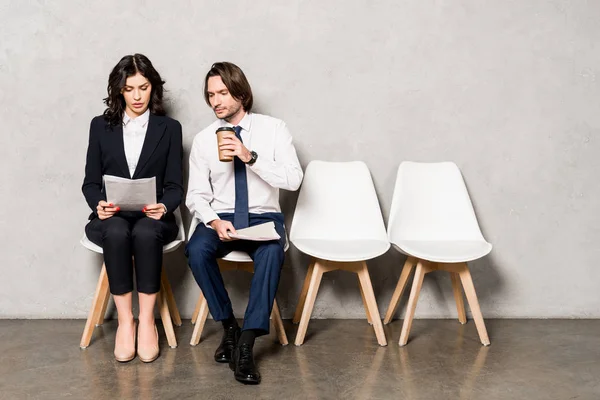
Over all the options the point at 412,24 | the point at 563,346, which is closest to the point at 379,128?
the point at 412,24

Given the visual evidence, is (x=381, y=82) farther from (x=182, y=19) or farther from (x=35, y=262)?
(x=35, y=262)

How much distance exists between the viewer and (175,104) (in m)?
3.19

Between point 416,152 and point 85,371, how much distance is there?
6.43 feet

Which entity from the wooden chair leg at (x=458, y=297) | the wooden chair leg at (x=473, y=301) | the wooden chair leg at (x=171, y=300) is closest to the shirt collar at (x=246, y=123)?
the wooden chair leg at (x=171, y=300)

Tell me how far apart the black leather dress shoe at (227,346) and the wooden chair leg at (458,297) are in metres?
1.22

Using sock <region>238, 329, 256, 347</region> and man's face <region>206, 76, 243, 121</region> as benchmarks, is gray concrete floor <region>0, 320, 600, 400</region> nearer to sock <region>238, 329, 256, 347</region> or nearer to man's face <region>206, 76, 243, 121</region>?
sock <region>238, 329, 256, 347</region>

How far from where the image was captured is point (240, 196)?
9.11 ft

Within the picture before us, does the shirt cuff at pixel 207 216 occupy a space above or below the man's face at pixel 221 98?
below

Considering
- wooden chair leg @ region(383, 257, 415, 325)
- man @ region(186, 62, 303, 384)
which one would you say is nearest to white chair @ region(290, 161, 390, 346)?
wooden chair leg @ region(383, 257, 415, 325)

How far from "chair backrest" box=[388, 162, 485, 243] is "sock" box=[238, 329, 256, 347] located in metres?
0.94

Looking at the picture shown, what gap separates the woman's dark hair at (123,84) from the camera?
9.17 ft

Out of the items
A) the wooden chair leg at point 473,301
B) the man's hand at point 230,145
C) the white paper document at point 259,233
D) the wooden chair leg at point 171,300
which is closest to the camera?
the man's hand at point 230,145

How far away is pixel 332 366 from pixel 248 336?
0.39 meters

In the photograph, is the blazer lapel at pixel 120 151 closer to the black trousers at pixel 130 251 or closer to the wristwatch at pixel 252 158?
the black trousers at pixel 130 251
